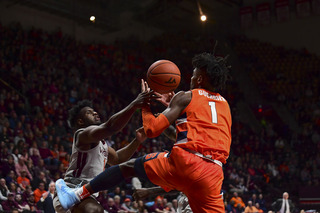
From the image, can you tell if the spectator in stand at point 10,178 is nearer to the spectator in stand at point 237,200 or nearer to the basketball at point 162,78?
the basketball at point 162,78

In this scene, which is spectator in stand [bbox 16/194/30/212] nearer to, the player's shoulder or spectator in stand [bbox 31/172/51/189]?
spectator in stand [bbox 31/172/51/189]

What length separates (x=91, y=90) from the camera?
16.4 m

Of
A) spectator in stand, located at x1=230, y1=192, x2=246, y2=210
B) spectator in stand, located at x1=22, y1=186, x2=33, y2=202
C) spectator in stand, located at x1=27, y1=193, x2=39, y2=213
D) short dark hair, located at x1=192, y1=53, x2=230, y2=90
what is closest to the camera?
short dark hair, located at x1=192, y1=53, x2=230, y2=90

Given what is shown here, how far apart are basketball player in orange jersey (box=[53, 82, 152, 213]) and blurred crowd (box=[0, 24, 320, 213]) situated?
4011 mm

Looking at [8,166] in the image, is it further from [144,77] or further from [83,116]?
[144,77]

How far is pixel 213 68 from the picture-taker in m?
3.68

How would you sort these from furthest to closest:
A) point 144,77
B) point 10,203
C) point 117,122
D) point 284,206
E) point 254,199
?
1. point 144,77
2. point 254,199
3. point 284,206
4. point 10,203
5. point 117,122

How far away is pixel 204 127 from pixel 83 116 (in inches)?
A: 68.3

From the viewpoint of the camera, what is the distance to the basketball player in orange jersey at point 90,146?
380cm

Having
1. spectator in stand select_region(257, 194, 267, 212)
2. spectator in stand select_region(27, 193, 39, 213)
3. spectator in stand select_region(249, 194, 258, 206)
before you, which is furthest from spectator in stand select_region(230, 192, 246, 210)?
spectator in stand select_region(27, 193, 39, 213)

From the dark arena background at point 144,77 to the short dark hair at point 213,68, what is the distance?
5329 mm

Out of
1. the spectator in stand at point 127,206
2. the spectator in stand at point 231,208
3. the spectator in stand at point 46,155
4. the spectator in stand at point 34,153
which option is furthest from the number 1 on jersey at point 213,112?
the spectator in stand at point 231,208

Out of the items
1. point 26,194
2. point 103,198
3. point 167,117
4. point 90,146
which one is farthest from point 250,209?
point 167,117

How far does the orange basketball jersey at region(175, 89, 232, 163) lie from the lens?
132 inches
